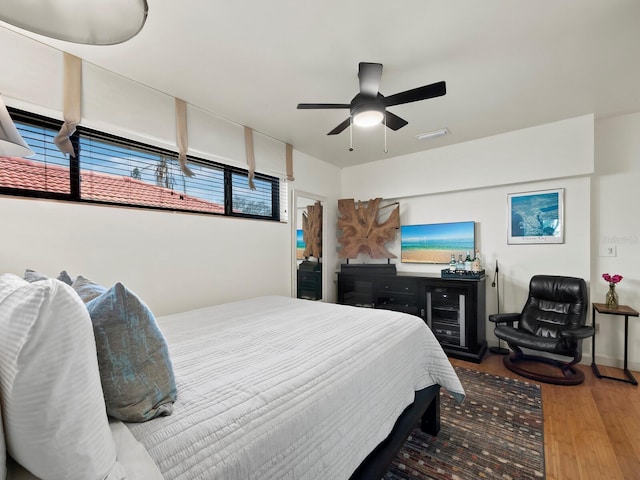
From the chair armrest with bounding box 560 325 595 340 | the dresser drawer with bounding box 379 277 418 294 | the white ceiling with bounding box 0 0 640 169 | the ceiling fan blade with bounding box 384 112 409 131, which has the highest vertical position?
the white ceiling with bounding box 0 0 640 169

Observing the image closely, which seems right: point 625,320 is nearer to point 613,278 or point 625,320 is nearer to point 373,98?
point 613,278

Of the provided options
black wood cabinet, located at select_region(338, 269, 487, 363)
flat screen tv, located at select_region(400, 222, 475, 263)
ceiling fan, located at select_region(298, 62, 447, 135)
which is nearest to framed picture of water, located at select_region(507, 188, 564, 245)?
flat screen tv, located at select_region(400, 222, 475, 263)

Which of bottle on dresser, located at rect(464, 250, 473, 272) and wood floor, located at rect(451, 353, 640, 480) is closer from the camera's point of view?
wood floor, located at rect(451, 353, 640, 480)

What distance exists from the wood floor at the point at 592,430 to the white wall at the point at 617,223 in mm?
360

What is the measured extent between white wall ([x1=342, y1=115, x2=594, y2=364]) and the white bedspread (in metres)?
2.25

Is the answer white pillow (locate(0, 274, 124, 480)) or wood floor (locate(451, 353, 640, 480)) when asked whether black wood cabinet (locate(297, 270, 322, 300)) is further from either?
white pillow (locate(0, 274, 124, 480))

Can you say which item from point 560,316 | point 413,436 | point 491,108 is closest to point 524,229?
point 560,316

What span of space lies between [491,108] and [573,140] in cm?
105

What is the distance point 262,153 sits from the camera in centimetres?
341

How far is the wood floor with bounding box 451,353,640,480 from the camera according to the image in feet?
5.56

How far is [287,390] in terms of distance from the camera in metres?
1.06

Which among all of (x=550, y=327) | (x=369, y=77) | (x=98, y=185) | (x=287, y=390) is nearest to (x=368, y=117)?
(x=369, y=77)

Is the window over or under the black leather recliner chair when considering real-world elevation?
over

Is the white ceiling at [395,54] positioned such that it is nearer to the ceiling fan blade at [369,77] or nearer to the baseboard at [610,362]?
the ceiling fan blade at [369,77]
